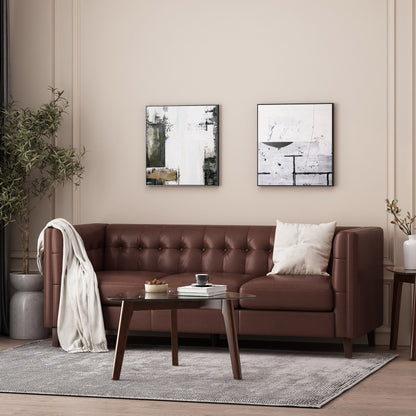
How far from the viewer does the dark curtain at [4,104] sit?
6.61 metres

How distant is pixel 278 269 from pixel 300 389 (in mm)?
1470

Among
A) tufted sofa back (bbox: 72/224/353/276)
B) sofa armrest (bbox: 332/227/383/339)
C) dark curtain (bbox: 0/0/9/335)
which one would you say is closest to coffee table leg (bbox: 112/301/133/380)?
sofa armrest (bbox: 332/227/383/339)

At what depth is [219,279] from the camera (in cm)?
576

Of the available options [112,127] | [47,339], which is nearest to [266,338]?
[47,339]

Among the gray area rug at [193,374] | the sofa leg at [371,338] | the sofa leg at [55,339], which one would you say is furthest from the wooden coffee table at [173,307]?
the sofa leg at [371,338]

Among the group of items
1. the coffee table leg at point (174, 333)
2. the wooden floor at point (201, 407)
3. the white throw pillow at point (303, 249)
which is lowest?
the wooden floor at point (201, 407)

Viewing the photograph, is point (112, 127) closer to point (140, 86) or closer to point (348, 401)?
point (140, 86)

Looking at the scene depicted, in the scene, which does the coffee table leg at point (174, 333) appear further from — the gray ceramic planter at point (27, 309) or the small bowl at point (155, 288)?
the gray ceramic planter at point (27, 309)

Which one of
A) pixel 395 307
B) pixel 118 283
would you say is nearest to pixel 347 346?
pixel 395 307

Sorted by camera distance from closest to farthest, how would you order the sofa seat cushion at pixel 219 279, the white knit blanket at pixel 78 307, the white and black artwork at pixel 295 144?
1. the sofa seat cushion at pixel 219 279
2. the white knit blanket at pixel 78 307
3. the white and black artwork at pixel 295 144

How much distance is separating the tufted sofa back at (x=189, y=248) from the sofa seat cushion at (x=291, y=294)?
559mm

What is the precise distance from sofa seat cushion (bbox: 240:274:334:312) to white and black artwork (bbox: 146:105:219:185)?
48.7 inches

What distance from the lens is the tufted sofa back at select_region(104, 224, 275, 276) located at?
Result: 6.17 m

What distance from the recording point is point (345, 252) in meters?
5.42
